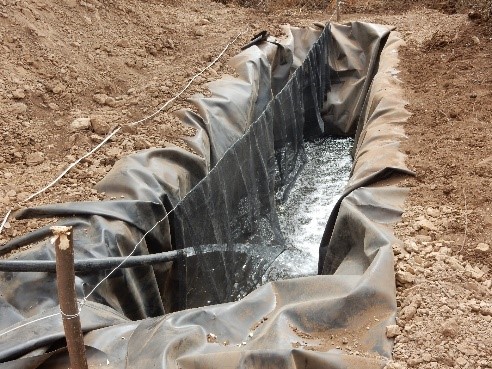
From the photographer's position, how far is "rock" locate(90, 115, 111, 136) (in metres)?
4.39

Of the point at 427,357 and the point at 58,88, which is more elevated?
the point at 58,88

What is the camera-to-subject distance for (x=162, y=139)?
439 centimetres

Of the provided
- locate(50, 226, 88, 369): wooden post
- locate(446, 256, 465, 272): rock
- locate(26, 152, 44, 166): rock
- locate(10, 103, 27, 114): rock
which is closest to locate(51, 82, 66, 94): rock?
locate(10, 103, 27, 114): rock

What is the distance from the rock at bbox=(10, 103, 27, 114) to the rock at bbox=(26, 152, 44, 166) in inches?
28.6

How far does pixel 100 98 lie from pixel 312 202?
116 inches

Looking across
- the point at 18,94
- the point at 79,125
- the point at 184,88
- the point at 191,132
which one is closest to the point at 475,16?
the point at 184,88

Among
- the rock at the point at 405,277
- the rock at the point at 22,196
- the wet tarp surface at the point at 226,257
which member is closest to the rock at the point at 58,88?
the wet tarp surface at the point at 226,257

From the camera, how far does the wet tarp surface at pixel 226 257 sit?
2.29 m

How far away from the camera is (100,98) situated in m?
5.11

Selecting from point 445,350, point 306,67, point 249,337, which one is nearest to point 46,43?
point 306,67

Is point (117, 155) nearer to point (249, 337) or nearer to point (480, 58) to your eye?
point (249, 337)

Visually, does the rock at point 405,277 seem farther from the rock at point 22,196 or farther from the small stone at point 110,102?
the small stone at point 110,102

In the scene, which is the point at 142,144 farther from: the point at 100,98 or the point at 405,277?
the point at 405,277

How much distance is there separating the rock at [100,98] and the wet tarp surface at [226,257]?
91 cm
